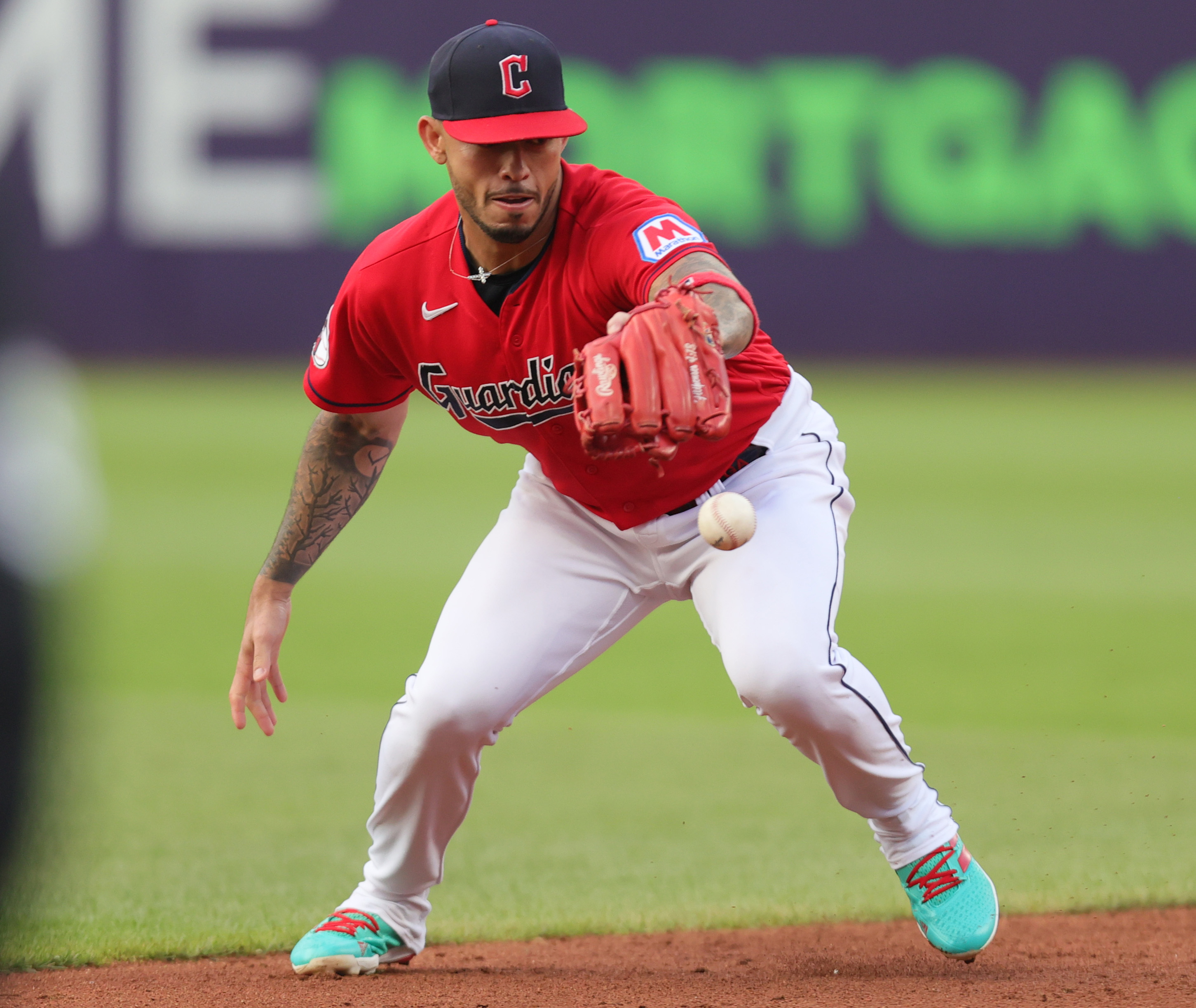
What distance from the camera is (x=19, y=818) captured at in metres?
1.75

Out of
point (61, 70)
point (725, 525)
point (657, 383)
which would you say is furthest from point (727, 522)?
point (61, 70)

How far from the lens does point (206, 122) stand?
16.3m

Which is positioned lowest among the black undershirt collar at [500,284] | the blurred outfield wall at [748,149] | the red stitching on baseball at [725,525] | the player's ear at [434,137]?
the blurred outfield wall at [748,149]

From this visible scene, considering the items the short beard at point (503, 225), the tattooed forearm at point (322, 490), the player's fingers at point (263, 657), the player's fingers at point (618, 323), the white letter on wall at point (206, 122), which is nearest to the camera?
the player's fingers at point (618, 323)

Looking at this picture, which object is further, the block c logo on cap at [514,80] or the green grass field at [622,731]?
the green grass field at [622,731]

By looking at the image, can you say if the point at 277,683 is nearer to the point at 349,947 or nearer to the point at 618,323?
the point at 349,947

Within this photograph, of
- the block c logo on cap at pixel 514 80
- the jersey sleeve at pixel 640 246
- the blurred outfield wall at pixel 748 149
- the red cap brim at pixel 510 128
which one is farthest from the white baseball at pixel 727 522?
the blurred outfield wall at pixel 748 149

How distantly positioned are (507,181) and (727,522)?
0.89 meters

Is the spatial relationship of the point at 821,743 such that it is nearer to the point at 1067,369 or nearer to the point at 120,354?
the point at 1067,369

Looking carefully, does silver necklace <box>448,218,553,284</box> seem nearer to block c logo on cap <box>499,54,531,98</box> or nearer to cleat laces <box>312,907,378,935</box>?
block c logo on cap <box>499,54,531,98</box>

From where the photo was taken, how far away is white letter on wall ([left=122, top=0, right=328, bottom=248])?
16.2m

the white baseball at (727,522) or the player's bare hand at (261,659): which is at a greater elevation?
the white baseball at (727,522)

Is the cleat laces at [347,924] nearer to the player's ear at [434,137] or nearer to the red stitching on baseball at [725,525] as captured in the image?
the red stitching on baseball at [725,525]

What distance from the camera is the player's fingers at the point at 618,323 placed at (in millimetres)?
3002
